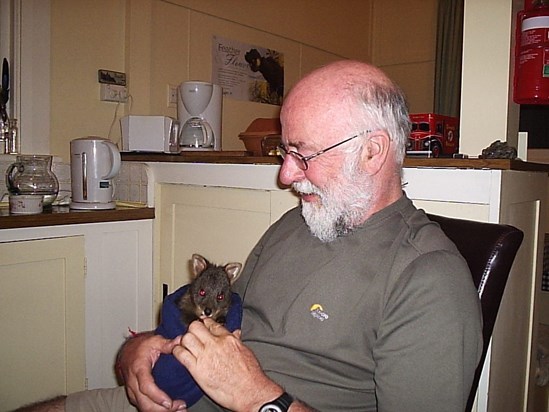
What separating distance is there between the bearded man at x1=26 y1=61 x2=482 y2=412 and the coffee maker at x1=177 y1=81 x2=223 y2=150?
1.59 meters

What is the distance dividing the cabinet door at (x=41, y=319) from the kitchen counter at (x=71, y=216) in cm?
7

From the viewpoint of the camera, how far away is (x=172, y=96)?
303cm

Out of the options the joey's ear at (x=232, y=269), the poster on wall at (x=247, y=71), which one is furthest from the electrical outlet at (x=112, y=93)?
the joey's ear at (x=232, y=269)

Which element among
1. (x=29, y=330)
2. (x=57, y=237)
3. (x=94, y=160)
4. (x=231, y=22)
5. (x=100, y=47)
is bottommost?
(x=29, y=330)

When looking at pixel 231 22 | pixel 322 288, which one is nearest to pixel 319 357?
pixel 322 288

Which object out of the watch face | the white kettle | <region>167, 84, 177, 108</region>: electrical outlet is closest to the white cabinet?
the white kettle

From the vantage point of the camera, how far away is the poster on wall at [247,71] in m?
3.32

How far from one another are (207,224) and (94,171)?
54 centimetres

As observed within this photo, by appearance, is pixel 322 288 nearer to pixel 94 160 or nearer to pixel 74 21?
pixel 94 160

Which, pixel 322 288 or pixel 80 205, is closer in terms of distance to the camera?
pixel 322 288

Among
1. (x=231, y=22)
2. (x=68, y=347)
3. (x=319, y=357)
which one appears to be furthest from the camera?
(x=231, y=22)

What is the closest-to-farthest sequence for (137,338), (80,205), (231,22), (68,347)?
(137,338) < (68,347) < (80,205) < (231,22)

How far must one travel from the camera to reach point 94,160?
87.9 inches

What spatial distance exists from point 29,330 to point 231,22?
7.40 feet
